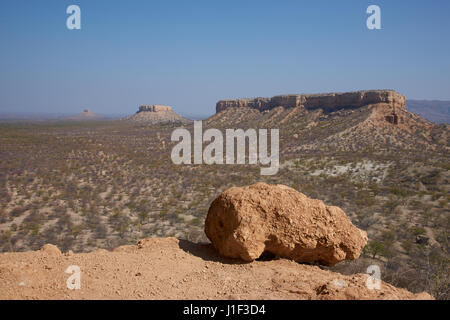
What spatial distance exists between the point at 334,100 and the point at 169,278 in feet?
158

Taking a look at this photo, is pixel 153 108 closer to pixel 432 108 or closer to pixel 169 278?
pixel 169 278

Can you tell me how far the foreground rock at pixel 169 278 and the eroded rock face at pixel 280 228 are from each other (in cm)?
33

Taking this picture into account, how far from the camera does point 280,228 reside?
229 inches

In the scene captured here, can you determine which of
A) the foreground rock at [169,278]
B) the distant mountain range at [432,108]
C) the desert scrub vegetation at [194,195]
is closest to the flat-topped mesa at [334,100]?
the desert scrub vegetation at [194,195]

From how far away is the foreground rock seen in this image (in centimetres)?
406

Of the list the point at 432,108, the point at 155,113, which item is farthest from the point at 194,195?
the point at 432,108

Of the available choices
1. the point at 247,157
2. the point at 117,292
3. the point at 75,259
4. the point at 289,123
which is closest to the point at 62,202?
the point at 75,259

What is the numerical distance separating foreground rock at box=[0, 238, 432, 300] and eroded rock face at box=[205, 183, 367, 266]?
1.09 ft

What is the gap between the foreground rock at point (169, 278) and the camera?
4.06 m

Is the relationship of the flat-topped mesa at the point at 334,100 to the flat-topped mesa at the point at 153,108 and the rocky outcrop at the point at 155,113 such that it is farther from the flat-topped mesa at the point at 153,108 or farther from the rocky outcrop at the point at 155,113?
the flat-topped mesa at the point at 153,108

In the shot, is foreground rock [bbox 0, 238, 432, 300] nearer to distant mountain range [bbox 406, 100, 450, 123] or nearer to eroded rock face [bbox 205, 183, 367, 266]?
eroded rock face [bbox 205, 183, 367, 266]

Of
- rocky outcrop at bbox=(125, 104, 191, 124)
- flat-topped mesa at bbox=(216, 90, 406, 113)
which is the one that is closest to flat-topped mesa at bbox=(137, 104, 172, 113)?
rocky outcrop at bbox=(125, 104, 191, 124)

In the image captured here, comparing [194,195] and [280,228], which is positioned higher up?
[280,228]
